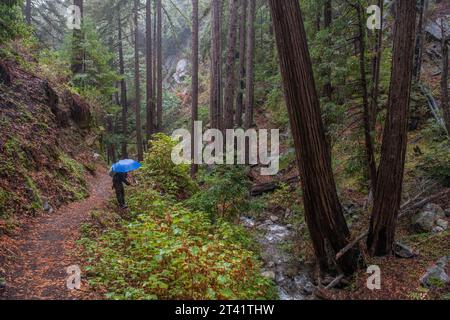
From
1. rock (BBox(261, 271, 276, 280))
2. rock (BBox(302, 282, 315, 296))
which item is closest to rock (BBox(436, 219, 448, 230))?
rock (BBox(302, 282, 315, 296))

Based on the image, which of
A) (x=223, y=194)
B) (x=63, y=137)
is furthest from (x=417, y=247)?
(x=63, y=137)

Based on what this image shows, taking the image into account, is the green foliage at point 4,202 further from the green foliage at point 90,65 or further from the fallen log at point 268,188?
the green foliage at point 90,65

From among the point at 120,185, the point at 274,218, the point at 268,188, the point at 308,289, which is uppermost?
the point at 120,185

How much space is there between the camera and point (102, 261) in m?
5.84

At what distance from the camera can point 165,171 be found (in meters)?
13.1

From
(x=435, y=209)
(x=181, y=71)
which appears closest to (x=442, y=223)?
(x=435, y=209)

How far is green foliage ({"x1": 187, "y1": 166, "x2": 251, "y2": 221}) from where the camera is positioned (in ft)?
31.6

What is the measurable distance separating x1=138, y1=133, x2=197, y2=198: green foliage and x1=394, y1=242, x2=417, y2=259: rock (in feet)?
24.8

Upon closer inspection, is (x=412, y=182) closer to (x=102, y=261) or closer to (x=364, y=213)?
(x=364, y=213)

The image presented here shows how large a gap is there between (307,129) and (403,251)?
3.49m

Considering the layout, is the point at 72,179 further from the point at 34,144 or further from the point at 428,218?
the point at 428,218

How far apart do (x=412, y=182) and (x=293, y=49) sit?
6.22 m

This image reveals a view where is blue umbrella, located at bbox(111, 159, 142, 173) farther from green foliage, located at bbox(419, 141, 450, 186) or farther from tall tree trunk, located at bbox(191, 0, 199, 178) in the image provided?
green foliage, located at bbox(419, 141, 450, 186)
